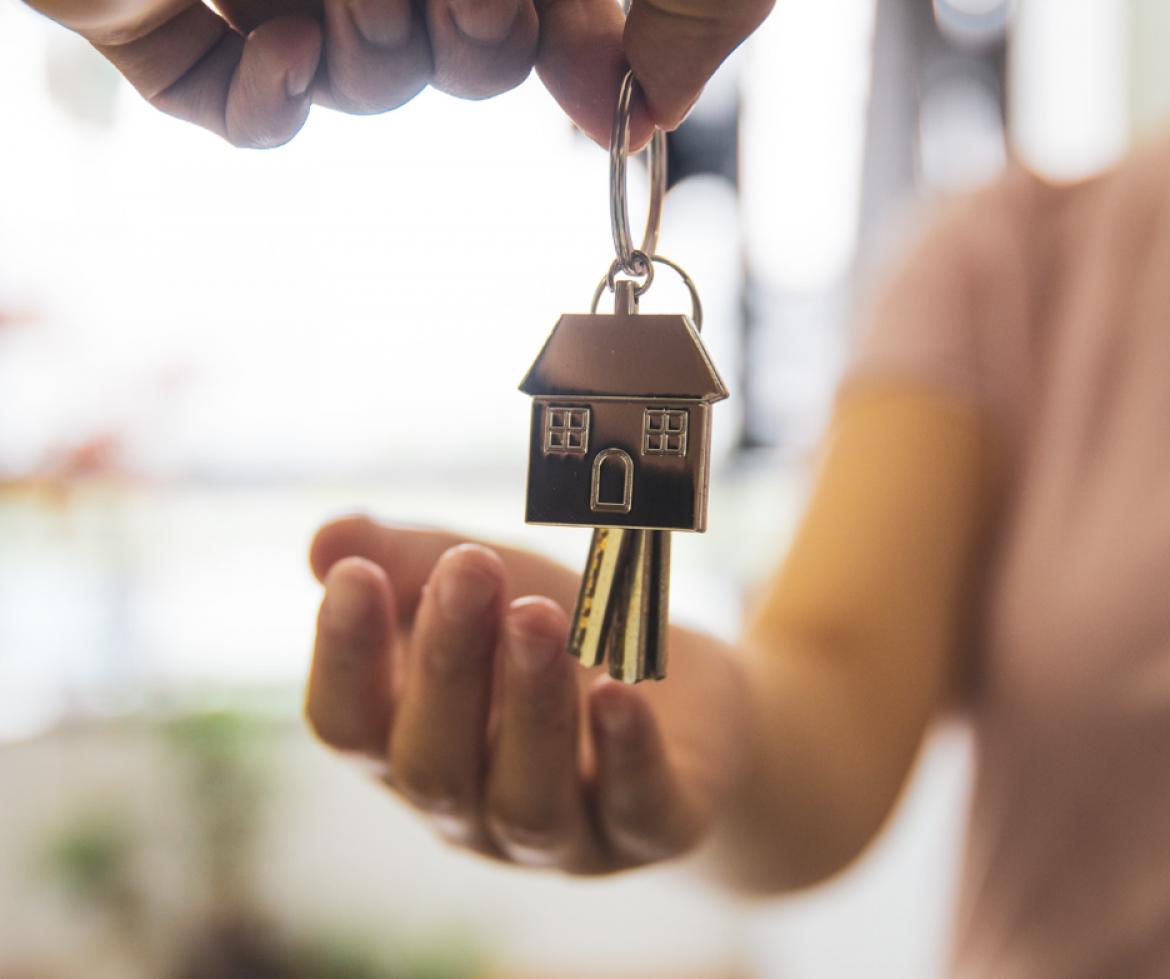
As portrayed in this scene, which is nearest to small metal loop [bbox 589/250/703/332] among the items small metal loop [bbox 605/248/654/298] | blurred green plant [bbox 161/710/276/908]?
small metal loop [bbox 605/248/654/298]

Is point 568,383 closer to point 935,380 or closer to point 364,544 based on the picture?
point 364,544

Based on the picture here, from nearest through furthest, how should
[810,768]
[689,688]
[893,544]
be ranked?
[689,688] → [810,768] → [893,544]

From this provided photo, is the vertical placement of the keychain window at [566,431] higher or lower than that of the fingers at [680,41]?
lower

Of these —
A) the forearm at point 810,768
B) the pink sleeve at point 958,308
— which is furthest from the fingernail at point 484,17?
the pink sleeve at point 958,308

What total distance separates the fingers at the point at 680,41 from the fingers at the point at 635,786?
26 centimetres

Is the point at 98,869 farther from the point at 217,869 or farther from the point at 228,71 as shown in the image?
the point at 228,71

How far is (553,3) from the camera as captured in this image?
1.33 feet

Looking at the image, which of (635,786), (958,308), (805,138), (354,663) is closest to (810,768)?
(635,786)

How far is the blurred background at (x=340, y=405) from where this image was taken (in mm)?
1835

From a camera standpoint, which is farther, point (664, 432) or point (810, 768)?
point (810, 768)

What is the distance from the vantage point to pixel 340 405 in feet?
6.49

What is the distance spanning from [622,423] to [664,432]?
19mm

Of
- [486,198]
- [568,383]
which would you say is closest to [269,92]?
[568,383]

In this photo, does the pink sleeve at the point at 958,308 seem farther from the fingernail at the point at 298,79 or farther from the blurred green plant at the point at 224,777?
the blurred green plant at the point at 224,777
